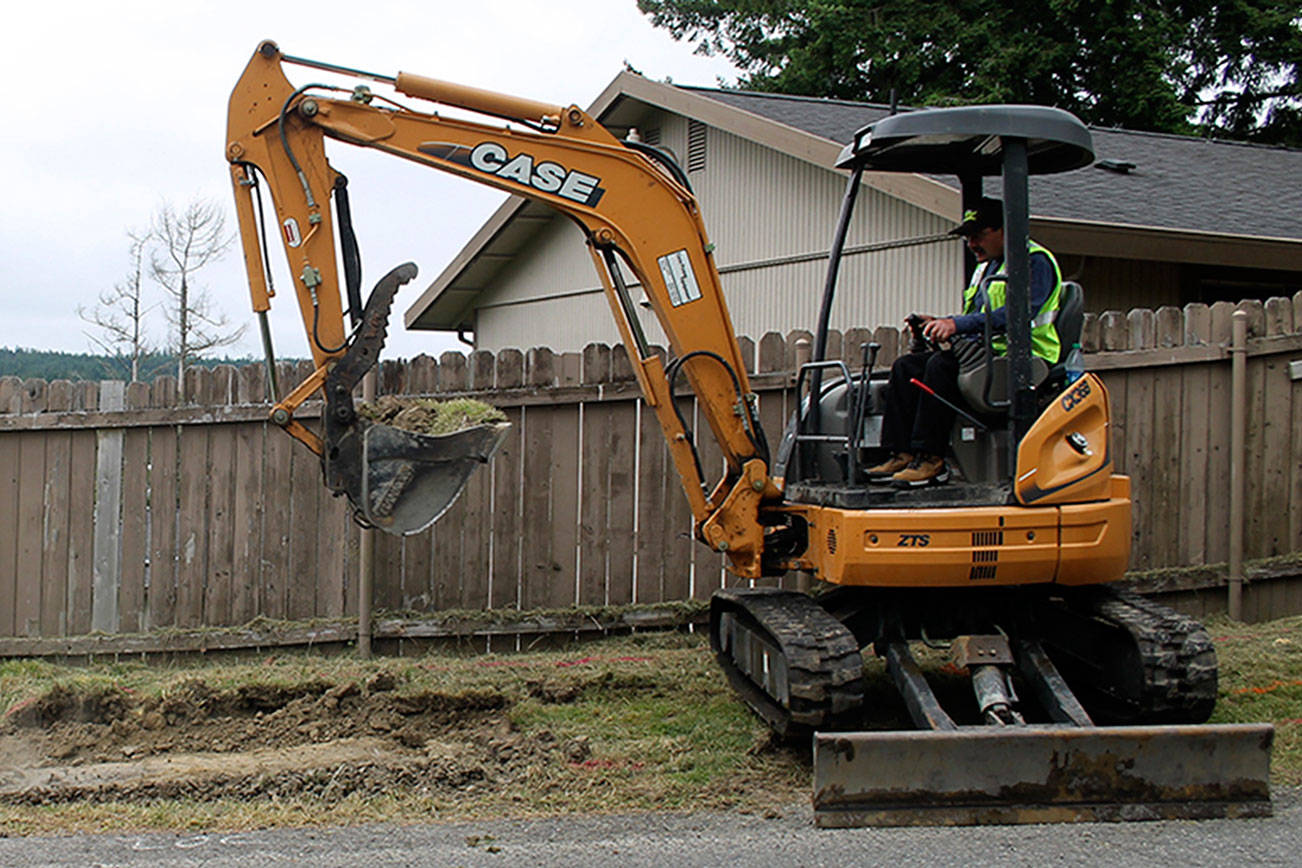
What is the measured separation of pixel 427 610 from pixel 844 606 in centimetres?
297

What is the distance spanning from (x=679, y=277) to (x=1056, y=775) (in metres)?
2.86

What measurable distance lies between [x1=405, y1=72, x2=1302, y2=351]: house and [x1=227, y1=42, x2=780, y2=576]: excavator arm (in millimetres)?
4496

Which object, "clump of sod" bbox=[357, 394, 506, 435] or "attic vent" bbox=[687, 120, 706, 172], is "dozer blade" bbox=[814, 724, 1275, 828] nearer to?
"clump of sod" bbox=[357, 394, 506, 435]

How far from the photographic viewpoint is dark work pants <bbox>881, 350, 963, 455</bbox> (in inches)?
223

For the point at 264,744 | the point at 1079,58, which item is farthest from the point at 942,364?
the point at 1079,58

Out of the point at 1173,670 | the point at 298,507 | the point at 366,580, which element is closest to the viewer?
the point at 1173,670

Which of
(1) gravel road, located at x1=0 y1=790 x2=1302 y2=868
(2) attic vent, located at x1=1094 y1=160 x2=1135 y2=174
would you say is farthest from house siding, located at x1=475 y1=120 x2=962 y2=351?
(1) gravel road, located at x1=0 y1=790 x2=1302 y2=868

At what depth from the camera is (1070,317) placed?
19.0 feet

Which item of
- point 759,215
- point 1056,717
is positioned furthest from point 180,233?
point 1056,717

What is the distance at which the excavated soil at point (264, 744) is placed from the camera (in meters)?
5.08

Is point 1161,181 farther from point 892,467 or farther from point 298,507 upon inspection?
point 298,507

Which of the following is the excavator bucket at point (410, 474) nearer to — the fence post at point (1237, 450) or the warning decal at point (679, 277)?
the warning decal at point (679, 277)

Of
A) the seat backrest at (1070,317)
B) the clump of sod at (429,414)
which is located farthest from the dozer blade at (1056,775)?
the clump of sod at (429,414)

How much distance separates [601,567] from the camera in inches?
315
